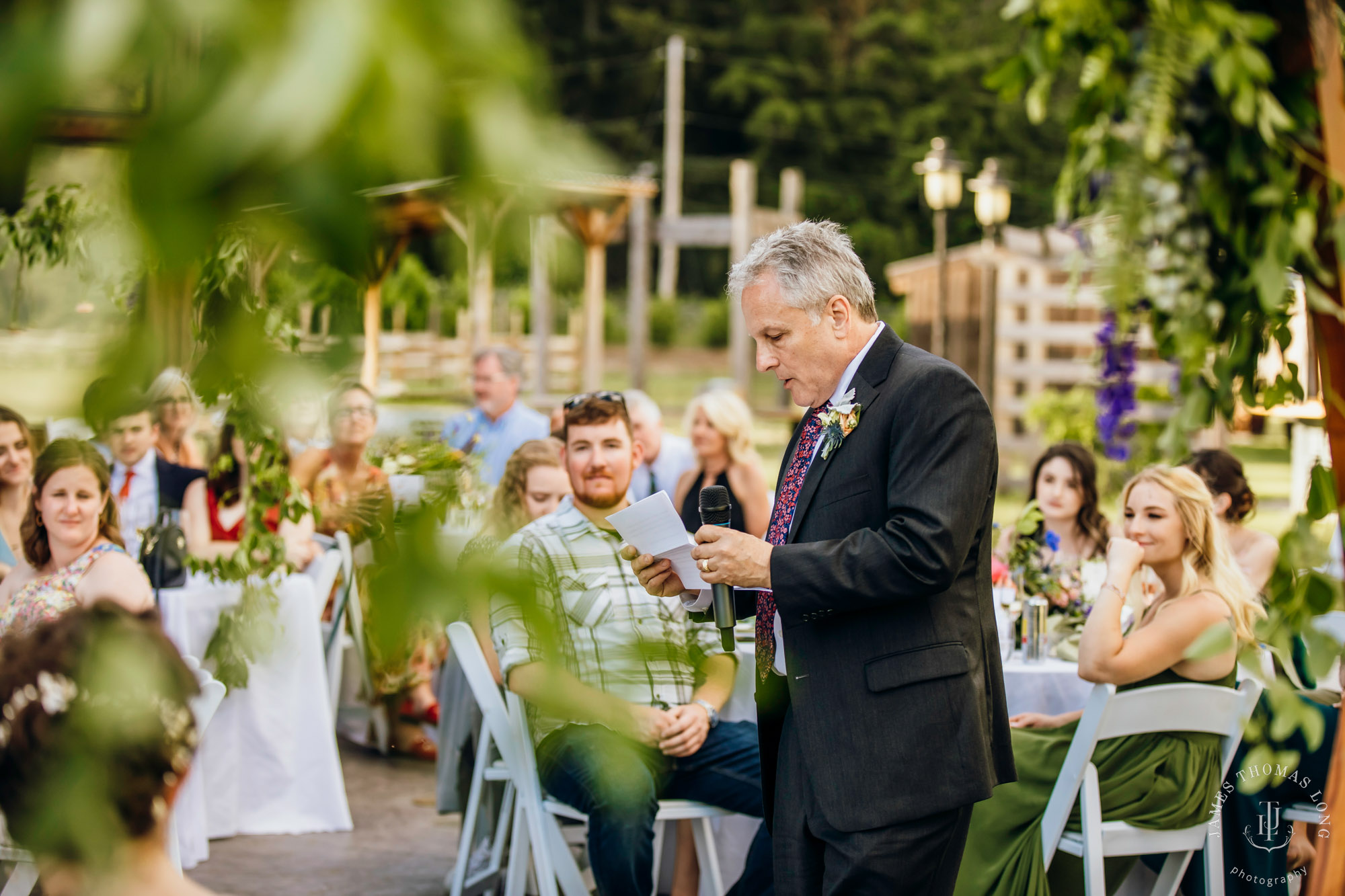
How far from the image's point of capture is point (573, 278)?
502 millimetres

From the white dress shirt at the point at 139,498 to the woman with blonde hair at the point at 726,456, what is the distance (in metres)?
2.23

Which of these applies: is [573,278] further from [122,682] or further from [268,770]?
[268,770]

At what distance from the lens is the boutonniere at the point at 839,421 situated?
2.05 m

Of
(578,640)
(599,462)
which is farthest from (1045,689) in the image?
(578,640)

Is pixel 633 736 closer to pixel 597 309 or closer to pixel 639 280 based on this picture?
pixel 597 309

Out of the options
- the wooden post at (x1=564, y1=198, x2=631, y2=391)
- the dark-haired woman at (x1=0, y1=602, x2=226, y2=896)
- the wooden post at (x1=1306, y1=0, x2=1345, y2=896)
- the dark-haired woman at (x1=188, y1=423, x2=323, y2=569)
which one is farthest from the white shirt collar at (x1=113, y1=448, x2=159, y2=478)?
the wooden post at (x1=1306, y1=0, x2=1345, y2=896)

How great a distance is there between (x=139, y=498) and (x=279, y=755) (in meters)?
1.31

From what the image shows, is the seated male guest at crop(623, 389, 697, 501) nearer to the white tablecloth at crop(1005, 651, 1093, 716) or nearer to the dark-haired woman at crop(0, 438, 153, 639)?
the white tablecloth at crop(1005, 651, 1093, 716)

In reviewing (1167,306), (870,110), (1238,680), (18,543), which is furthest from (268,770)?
(870,110)

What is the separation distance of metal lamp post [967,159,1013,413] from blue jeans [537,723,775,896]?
776cm

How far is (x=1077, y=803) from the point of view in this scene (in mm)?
3051

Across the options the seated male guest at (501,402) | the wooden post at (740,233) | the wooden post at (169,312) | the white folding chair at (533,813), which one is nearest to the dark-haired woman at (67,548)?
the white folding chair at (533,813)

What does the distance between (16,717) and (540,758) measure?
2024 mm

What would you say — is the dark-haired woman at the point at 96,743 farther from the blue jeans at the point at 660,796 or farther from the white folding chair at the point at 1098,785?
the white folding chair at the point at 1098,785
